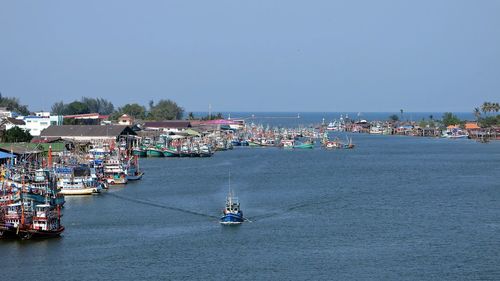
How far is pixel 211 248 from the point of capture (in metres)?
25.3

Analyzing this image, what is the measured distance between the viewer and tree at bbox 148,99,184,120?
353 feet

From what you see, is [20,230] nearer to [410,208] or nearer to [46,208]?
[46,208]

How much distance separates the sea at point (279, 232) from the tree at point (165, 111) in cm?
6065

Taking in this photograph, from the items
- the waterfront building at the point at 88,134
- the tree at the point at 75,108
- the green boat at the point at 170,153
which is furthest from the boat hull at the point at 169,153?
the tree at the point at 75,108

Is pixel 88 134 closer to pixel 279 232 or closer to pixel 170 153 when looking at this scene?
pixel 170 153

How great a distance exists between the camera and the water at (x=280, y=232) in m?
22.8

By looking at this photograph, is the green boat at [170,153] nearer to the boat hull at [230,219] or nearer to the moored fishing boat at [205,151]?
the moored fishing boat at [205,151]

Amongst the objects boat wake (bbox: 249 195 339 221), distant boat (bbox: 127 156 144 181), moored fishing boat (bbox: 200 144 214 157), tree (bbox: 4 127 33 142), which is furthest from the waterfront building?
boat wake (bbox: 249 195 339 221)

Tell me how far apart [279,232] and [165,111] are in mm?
83430

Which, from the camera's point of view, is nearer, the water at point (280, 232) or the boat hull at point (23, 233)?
the water at point (280, 232)

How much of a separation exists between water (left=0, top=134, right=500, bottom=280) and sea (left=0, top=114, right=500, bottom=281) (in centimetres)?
4

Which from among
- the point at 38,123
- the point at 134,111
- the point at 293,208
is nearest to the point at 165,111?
the point at 134,111

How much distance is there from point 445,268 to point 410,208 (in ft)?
33.8

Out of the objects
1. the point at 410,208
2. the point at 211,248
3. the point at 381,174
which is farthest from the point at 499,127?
the point at 211,248
